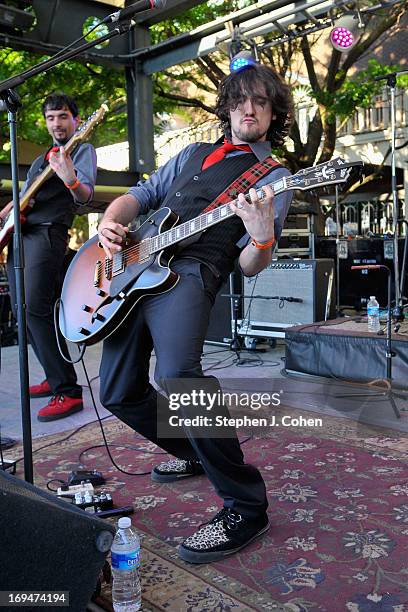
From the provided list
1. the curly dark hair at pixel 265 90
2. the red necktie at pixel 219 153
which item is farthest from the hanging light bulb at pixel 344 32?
the red necktie at pixel 219 153

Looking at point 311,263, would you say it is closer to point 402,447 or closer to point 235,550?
point 402,447

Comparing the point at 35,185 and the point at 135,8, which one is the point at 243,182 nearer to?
the point at 135,8

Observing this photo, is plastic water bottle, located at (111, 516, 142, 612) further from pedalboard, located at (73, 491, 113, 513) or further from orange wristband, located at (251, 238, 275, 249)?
orange wristband, located at (251, 238, 275, 249)

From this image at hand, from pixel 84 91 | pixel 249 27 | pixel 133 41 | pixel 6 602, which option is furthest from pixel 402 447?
pixel 84 91

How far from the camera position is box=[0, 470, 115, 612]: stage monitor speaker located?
4.20ft

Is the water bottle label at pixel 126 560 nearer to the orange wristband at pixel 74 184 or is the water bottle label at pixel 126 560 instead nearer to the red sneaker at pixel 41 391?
the orange wristband at pixel 74 184

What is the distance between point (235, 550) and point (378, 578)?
49 centimetres

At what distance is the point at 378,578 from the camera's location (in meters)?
1.89

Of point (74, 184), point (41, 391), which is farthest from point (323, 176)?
point (41, 391)

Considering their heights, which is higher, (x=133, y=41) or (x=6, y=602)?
(x=133, y=41)

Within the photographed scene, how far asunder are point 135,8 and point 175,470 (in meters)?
1.99

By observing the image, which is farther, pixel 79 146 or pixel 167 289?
pixel 79 146

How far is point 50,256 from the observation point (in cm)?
391

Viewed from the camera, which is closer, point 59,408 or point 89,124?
point 89,124
